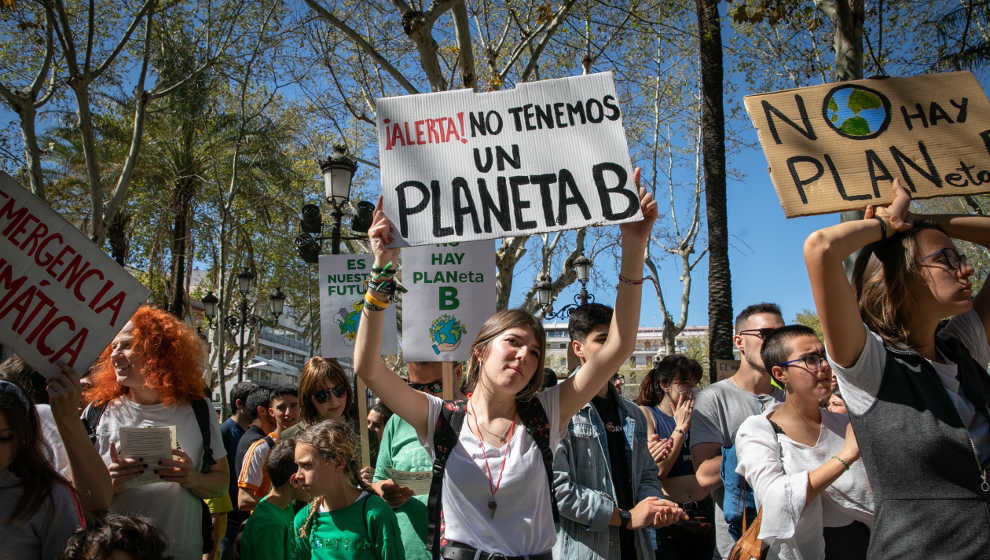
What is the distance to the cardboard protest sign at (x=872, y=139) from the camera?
8.36 feet

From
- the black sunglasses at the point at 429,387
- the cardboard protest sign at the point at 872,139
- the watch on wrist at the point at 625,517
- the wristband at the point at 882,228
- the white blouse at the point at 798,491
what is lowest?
the watch on wrist at the point at 625,517

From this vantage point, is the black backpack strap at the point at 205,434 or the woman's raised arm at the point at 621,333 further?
the black backpack strap at the point at 205,434

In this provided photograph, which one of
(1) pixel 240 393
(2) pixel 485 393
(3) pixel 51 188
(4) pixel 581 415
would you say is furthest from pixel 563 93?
(3) pixel 51 188

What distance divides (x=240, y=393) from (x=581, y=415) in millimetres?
3758

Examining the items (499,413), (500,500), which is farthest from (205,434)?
(500,500)

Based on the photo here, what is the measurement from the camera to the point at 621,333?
8.17 feet

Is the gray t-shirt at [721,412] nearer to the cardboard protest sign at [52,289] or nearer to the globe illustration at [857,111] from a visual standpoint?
the globe illustration at [857,111]

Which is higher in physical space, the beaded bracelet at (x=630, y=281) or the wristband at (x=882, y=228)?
the wristband at (x=882, y=228)

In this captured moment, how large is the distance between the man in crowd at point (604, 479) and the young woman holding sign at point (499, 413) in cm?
47

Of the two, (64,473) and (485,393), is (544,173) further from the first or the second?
(64,473)

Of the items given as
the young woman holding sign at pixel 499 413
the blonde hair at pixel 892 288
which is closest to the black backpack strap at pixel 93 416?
the young woman holding sign at pixel 499 413

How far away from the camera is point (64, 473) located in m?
2.86

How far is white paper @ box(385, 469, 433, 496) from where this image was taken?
3.53 metres

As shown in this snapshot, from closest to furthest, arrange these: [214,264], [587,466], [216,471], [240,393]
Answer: [587,466] → [216,471] → [240,393] → [214,264]
